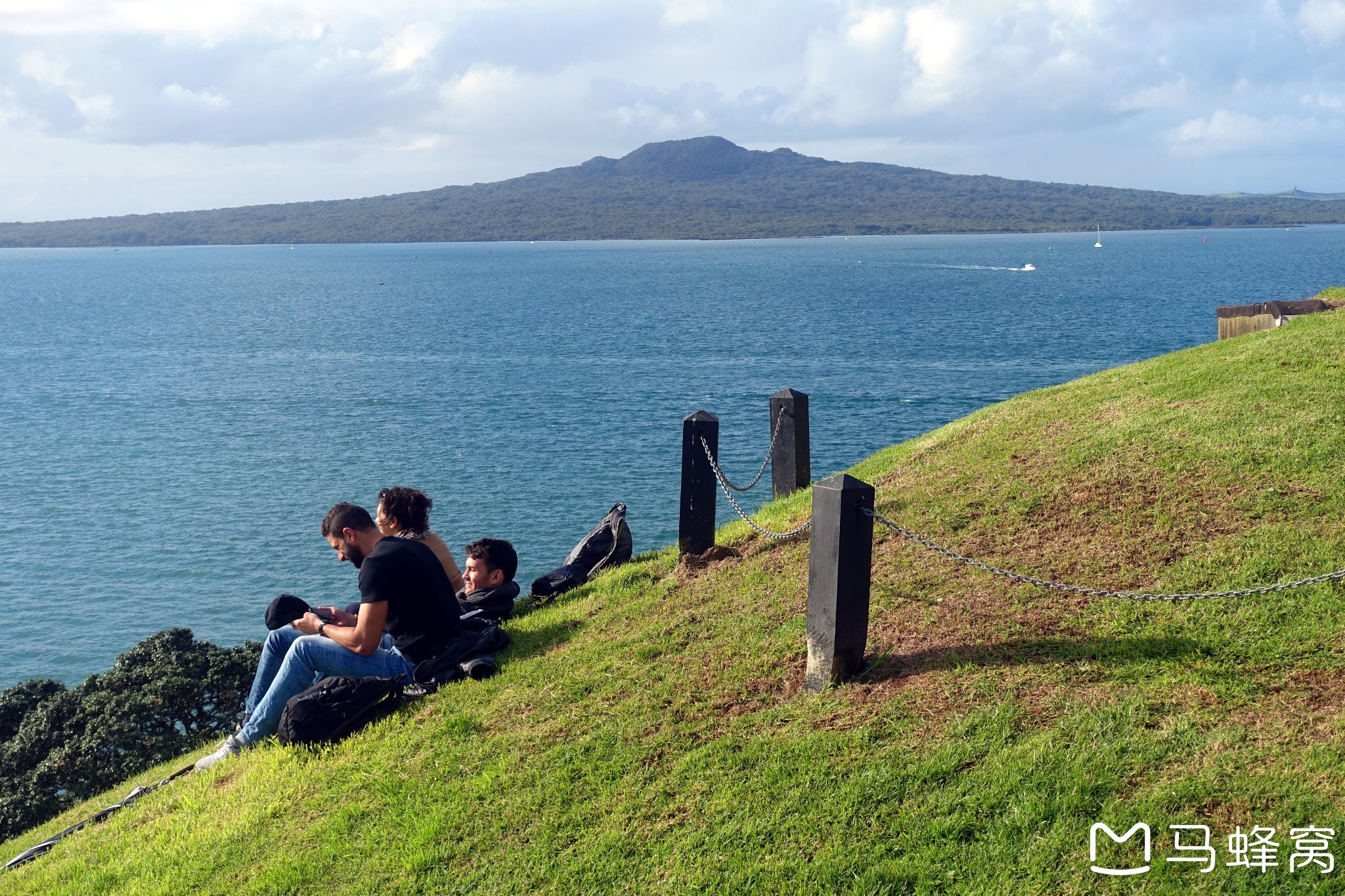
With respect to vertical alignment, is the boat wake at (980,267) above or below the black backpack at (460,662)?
above

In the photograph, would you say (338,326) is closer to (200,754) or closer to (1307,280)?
(200,754)

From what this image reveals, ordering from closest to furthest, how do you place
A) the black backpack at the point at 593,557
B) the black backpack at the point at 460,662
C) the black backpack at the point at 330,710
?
1. the black backpack at the point at 330,710
2. the black backpack at the point at 460,662
3. the black backpack at the point at 593,557

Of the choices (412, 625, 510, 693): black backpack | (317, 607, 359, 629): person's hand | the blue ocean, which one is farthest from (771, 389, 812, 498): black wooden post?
the blue ocean

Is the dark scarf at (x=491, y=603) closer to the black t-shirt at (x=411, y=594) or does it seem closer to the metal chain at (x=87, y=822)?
the black t-shirt at (x=411, y=594)

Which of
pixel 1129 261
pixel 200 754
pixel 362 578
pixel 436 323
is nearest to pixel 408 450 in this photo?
pixel 200 754

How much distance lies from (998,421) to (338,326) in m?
74.9

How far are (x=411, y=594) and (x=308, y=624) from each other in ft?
2.68

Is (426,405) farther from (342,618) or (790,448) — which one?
(342,618)

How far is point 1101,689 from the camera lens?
217 inches

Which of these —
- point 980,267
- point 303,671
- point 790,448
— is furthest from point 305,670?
point 980,267

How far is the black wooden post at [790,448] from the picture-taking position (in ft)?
34.7

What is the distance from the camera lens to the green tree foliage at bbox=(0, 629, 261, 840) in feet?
35.0

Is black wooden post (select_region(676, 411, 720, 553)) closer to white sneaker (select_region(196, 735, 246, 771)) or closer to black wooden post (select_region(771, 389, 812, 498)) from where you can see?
black wooden post (select_region(771, 389, 812, 498))

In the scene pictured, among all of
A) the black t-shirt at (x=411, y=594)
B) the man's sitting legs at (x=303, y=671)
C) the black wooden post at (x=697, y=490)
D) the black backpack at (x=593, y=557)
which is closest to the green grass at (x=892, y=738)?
the man's sitting legs at (x=303, y=671)
